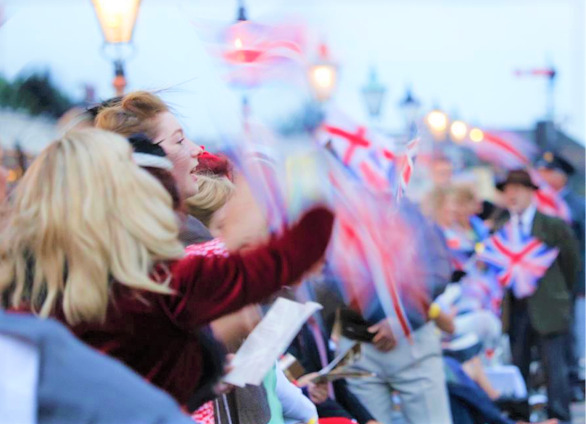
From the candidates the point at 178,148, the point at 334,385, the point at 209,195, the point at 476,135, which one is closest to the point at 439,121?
the point at 476,135

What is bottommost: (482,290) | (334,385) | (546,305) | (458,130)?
(482,290)

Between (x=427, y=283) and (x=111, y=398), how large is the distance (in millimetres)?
3661

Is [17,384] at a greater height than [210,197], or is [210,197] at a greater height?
[17,384]

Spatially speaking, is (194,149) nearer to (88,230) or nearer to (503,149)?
(88,230)

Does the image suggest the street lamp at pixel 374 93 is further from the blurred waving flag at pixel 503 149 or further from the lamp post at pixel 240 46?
the lamp post at pixel 240 46

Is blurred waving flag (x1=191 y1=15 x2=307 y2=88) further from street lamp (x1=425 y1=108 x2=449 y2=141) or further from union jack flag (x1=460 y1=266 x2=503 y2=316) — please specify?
street lamp (x1=425 y1=108 x2=449 y2=141)

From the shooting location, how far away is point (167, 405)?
4.97 feet

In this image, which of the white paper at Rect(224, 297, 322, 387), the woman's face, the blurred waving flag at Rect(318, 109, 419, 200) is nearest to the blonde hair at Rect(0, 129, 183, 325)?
the white paper at Rect(224, 297, 322, 387)

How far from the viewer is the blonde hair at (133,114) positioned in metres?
2.59

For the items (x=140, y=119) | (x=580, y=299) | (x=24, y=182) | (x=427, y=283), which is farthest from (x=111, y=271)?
(x=580, y=299)

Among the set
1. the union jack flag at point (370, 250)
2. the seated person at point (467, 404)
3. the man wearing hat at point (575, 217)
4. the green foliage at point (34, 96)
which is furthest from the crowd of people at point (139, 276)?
the man wearing hat at point (575, 217)

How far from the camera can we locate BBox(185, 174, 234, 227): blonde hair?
3004 mm

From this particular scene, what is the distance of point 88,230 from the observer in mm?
1985

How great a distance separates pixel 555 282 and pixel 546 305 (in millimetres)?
188
